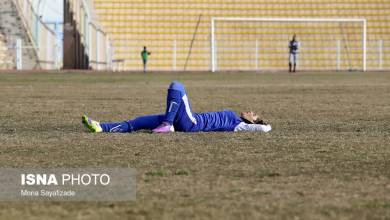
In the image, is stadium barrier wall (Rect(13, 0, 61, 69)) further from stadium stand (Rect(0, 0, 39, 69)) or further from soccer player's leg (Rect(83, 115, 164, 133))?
soccer player's leg (Rect(83, 115, 164, 133))

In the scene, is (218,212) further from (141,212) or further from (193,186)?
(193,186)

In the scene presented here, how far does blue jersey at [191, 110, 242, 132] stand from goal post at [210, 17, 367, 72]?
124 feet

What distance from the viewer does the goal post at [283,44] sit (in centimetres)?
4928

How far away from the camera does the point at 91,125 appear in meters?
10.8

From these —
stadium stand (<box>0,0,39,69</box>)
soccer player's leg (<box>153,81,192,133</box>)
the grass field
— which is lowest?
the grass field

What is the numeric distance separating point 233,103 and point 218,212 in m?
12.8

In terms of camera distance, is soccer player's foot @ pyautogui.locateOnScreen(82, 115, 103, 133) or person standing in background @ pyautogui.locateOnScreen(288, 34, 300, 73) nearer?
soccer player's foot @ pyautogui.locateOnScreen(82, 115, 103, 133)

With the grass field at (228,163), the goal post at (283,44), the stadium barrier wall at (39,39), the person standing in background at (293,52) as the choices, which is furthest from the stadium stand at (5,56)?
the grass field at (228,163)

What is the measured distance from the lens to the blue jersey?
36.3 feet

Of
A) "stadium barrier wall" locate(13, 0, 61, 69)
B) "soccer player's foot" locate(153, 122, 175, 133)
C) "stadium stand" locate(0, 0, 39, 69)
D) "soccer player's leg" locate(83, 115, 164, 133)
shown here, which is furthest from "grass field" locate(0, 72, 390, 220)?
"stadium barrier wall" locate(13, 0, 61, 69)

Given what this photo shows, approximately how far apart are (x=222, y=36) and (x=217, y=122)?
127ft

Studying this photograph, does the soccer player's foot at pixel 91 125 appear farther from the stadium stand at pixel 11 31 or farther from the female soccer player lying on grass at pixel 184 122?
the stadium stand at pixel 11 31

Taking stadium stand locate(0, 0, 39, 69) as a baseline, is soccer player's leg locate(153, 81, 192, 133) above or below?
below

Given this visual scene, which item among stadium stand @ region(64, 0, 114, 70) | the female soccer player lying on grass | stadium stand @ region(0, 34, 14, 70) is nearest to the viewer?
the female soccer player lying on grass
